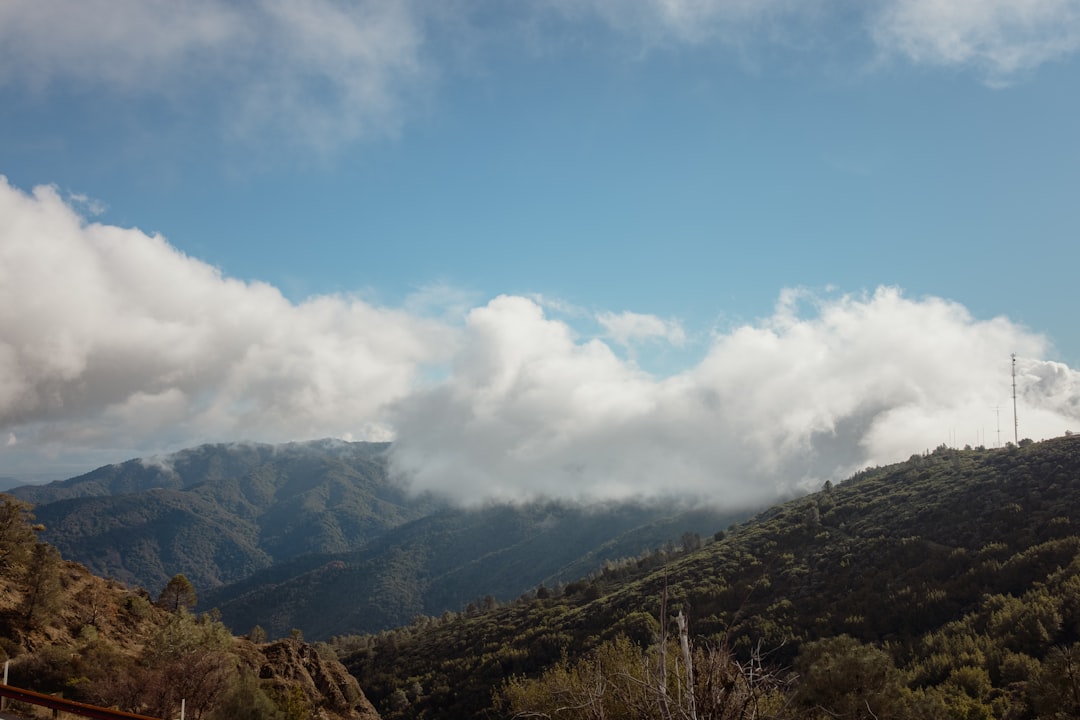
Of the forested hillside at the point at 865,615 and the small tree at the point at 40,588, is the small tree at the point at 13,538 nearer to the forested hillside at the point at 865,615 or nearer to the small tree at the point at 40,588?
the small tree at the point at 40,588

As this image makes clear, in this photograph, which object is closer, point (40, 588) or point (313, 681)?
point (40, 588)

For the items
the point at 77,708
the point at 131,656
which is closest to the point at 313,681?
the point at 131,656

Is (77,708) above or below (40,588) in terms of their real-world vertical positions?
above

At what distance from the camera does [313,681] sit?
182 feet

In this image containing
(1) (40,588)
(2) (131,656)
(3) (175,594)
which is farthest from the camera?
(3) (175,594)

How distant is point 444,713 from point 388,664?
32586 mm

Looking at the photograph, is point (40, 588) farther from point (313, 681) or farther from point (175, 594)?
point (175, 594)

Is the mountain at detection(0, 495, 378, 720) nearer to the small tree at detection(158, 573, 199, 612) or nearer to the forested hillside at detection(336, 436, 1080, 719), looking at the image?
the small tree at detection(158, 573, 199, 612)

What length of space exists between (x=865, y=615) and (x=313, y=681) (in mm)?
60881

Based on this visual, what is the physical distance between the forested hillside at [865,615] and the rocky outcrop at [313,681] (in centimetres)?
1462

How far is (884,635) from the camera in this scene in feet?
214

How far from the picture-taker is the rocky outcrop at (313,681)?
50312 mm

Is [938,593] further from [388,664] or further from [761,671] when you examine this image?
[388,664]

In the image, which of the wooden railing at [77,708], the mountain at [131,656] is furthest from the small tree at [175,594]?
the wooden railing at [77,708]
